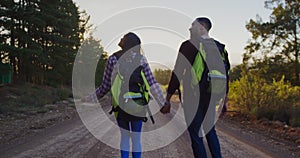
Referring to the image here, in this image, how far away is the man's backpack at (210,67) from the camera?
3.58 metres

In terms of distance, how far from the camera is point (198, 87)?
3.58 metres

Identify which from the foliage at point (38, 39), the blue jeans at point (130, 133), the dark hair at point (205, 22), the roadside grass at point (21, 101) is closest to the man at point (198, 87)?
the dark hair at point (205, 22)

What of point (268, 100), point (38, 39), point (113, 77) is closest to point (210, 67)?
point (113, 77)

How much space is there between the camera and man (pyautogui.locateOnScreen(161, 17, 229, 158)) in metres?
3.60

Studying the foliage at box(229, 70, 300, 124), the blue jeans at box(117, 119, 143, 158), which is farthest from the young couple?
the foliage at box(229, 70, 300, 124)

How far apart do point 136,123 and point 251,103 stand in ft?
37.1

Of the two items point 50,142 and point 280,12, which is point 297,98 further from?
point 280,12

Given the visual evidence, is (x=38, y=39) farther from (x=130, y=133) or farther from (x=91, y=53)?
(x=130, y=133)

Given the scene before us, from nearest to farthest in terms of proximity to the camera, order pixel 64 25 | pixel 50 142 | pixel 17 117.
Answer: pixel 50 142, pixel 17 117, pixel 64 25

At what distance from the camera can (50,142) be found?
22.5 feet

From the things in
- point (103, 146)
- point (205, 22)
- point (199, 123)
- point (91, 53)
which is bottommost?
point (103, 146)

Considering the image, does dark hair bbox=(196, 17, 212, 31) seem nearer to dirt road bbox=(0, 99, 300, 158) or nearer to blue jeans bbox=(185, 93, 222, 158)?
blue jeans bbox=(185, 93, 222, 158)

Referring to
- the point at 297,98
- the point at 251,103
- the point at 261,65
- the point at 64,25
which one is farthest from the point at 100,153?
the point at 261,65

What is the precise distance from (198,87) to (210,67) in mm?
278
